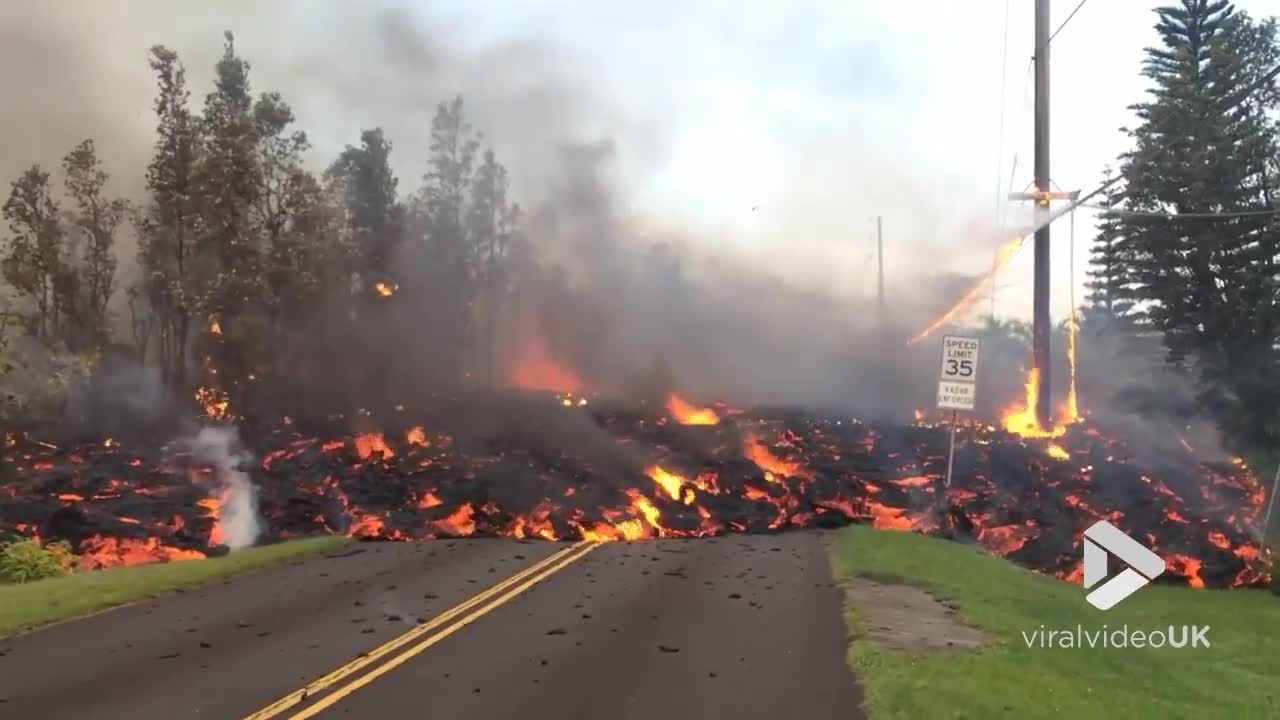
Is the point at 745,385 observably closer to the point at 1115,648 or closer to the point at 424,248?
the point at 424,248

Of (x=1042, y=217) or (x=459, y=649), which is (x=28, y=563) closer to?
(x=459, y=649)

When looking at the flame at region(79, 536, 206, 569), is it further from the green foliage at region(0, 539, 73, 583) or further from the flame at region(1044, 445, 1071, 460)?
the flame at region(1044, 445, 1071, 460)

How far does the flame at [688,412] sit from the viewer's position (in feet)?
Result: 117

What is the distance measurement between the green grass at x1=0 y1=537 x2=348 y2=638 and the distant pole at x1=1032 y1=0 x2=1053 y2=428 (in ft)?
73.2

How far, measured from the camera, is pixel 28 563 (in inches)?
592

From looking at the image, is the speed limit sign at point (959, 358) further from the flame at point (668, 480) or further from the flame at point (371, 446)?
the flame at point (371, 446)

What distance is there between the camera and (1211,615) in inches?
647

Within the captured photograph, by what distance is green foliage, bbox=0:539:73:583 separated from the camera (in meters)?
14.8

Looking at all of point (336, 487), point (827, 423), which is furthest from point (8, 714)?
point (827, 423)

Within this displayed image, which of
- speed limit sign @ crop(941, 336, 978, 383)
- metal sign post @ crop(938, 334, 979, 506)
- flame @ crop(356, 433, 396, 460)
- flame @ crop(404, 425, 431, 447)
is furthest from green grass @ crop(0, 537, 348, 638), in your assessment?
flame @ crop(404, 425, 431, 447)

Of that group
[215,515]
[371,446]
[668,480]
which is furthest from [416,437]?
[668,480]

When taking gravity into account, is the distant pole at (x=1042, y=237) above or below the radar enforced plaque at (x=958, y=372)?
above

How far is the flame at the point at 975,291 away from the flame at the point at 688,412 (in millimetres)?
10854

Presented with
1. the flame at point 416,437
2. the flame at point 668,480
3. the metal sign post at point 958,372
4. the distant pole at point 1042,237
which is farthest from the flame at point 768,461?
the flame at point 416,437
